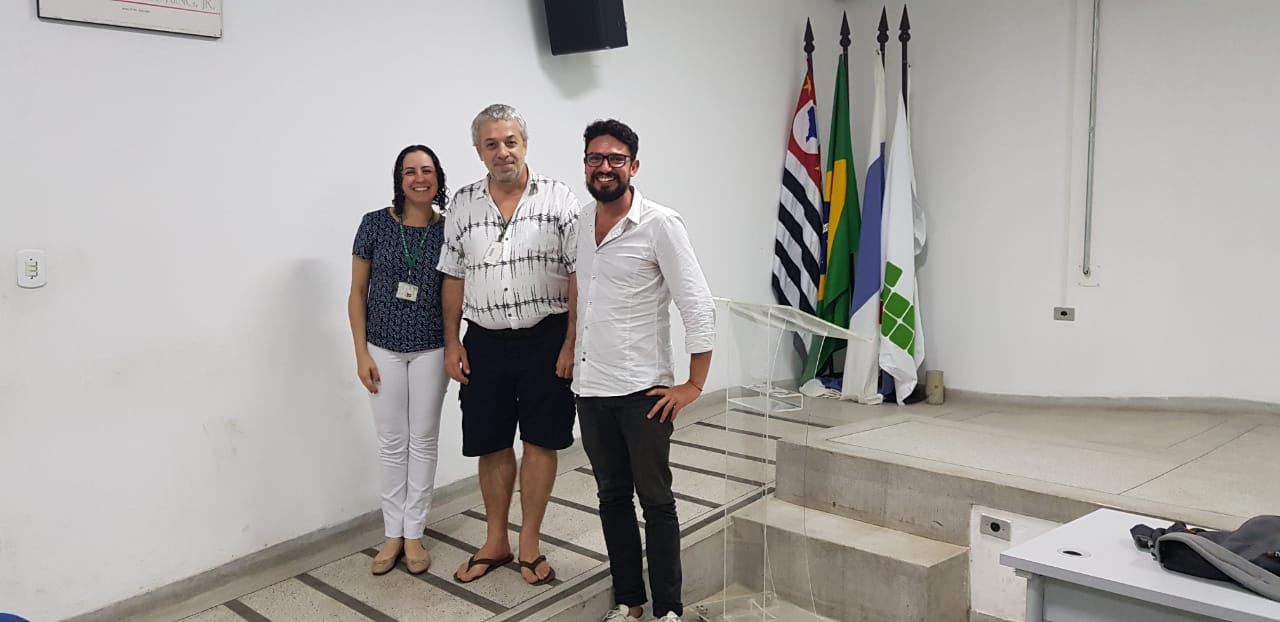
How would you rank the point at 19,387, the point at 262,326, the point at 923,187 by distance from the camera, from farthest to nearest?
the point at 923,187 < the point at 262,326 < the point at 19,387

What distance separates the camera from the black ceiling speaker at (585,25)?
3.57 m

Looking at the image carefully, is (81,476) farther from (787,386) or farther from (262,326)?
(787,386)

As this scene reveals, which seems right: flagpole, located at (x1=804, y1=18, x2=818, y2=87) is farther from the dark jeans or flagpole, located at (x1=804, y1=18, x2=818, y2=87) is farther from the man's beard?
the dark jeans

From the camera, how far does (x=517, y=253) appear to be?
2531mm

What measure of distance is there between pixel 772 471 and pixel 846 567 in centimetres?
60

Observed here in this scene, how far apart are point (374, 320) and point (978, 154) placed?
133 inches

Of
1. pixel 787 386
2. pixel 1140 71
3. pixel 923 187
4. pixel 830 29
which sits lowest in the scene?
pixel 787 386

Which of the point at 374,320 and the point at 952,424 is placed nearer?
the point at 374,320

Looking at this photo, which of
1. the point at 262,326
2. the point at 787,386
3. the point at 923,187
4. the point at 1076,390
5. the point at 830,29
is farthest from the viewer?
the point at 830,29

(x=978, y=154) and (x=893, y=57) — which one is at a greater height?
(x=893, y=57)

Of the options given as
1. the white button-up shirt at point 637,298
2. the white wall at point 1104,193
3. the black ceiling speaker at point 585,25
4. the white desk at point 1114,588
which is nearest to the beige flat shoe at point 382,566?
the white button-up shirt at point 637,298

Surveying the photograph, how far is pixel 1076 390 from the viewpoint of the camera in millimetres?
4449

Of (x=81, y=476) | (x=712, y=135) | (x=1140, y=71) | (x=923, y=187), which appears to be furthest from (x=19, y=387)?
(x=1140, y=71)

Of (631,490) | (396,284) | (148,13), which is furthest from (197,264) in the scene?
(631,490)
